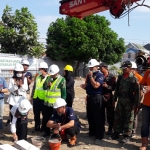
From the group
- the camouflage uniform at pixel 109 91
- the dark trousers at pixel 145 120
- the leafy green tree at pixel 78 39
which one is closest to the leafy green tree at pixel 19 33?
the leafy green tree at pixel 78 39

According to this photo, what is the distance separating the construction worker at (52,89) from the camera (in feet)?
19.4

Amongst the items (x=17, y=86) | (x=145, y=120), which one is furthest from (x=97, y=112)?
(x=17, y=86)

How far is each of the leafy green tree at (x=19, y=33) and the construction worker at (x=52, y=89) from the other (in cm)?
1663

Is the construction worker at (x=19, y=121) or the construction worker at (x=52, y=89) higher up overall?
the construction worker at (x=52, y=89)

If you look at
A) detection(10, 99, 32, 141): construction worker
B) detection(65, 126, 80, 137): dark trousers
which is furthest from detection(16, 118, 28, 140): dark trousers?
detection(65, 126, 80, 137): dark trousers

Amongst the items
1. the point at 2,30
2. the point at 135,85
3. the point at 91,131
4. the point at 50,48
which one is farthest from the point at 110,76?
the point at 50,48

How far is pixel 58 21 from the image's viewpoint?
2422 cm

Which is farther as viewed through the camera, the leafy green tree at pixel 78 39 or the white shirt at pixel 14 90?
the leafy green tree at pixel 78 39

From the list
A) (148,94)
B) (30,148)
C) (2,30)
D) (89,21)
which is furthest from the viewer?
(89,21)

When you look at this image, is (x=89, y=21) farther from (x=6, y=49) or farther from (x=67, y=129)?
(x=67, y=129)

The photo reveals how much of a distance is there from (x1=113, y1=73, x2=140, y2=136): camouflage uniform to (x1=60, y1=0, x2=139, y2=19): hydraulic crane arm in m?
1.54

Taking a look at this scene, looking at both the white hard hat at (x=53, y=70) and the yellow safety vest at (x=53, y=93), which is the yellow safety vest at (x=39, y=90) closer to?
the yellow safety vest at (x=53, y=93)

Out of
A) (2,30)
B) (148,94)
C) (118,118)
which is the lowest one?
(118,118)

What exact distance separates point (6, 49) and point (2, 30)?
2.13m
